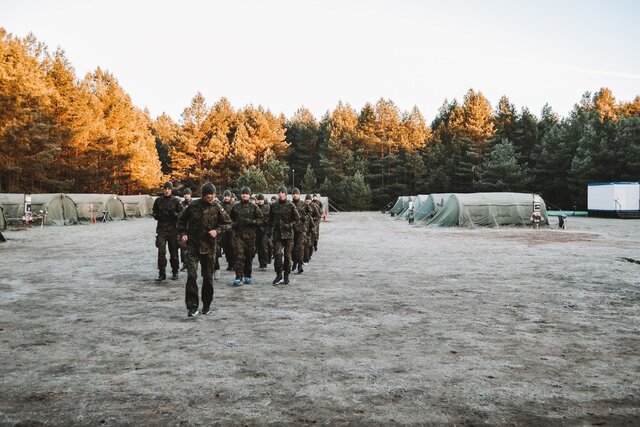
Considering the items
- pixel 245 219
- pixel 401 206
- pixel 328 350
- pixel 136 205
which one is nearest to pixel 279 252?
pixel 245 219

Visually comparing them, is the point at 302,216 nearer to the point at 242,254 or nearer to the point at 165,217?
the point at 242,254

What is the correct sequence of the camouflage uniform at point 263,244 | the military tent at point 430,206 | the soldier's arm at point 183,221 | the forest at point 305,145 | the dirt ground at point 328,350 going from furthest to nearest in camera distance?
the forest at point 305,145, the military tent at point 430,206, the camouflage uniform at point 263,244, the soldier's arm at point 183,221, the dirt ground at point 328,350

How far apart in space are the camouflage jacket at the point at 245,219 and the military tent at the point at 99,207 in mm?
30786

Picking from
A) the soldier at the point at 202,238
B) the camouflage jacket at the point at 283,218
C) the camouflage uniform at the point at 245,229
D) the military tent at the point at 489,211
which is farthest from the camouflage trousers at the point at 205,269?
the military tent at the point at 489,211

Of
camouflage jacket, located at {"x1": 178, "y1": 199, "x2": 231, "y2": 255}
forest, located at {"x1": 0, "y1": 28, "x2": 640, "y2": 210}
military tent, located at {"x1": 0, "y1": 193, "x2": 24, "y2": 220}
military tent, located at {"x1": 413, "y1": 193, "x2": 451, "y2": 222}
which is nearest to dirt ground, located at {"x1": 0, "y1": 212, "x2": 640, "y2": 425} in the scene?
camouflage jacket, located at {"x1": 178, "y1": 199, "x2": 231, "y2": 255}

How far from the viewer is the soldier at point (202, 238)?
7.34 metres

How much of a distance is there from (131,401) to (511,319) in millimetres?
5465

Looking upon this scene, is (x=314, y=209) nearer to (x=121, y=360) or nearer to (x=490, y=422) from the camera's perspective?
(x=121, y=360)

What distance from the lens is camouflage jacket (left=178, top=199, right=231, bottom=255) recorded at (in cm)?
A: 754

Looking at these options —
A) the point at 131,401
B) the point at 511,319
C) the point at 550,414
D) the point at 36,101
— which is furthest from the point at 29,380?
the point at 36,101

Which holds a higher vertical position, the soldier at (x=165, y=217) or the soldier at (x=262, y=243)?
the soldier at (x=165, y=217)

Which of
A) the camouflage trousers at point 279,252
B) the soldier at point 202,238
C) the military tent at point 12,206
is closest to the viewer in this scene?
the soldier at point 202,238

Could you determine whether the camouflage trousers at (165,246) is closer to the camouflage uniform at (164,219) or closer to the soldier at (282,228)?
the camouflage uniform at (164,219)

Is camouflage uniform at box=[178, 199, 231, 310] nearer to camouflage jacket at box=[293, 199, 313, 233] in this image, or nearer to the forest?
camouflage jacket at box=[293, 199, 313, 233]
